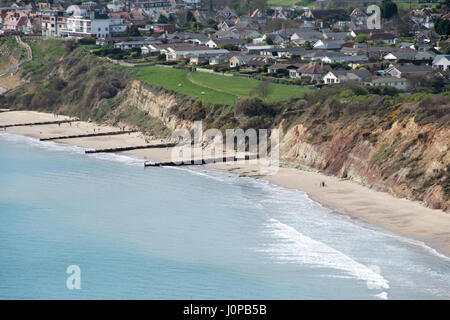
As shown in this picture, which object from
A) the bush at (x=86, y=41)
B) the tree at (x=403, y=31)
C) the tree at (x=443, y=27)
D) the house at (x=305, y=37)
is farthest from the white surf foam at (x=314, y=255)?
the tree at (x=403, y=31)

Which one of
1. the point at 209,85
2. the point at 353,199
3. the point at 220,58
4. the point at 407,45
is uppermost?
the point at 407,45

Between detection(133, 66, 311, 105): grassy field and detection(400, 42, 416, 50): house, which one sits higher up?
detection(400, 42, 416, 50): house

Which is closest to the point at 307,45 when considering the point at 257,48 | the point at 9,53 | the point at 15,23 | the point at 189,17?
the point at 257,48

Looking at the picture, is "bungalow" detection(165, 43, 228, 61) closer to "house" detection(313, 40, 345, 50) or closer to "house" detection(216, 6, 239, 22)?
"house" detection(313, 40, 345, 50)

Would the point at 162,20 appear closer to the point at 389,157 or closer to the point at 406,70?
the point at 406,70

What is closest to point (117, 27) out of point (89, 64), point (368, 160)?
point (89, 64)

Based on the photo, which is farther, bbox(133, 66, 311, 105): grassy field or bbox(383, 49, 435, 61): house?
bbox(383, 49, 435, 61): house

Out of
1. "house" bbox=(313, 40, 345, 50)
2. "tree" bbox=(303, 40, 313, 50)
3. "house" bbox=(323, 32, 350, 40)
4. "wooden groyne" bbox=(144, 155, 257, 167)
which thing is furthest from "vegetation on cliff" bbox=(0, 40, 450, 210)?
"house" bbox=(323, 32, 350, 40)

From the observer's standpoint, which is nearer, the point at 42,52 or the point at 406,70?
the point at 406,70

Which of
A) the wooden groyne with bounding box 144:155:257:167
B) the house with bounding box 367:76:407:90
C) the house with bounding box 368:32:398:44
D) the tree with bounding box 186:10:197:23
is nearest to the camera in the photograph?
the wooden groyne with bounding box 144:155:257:167
